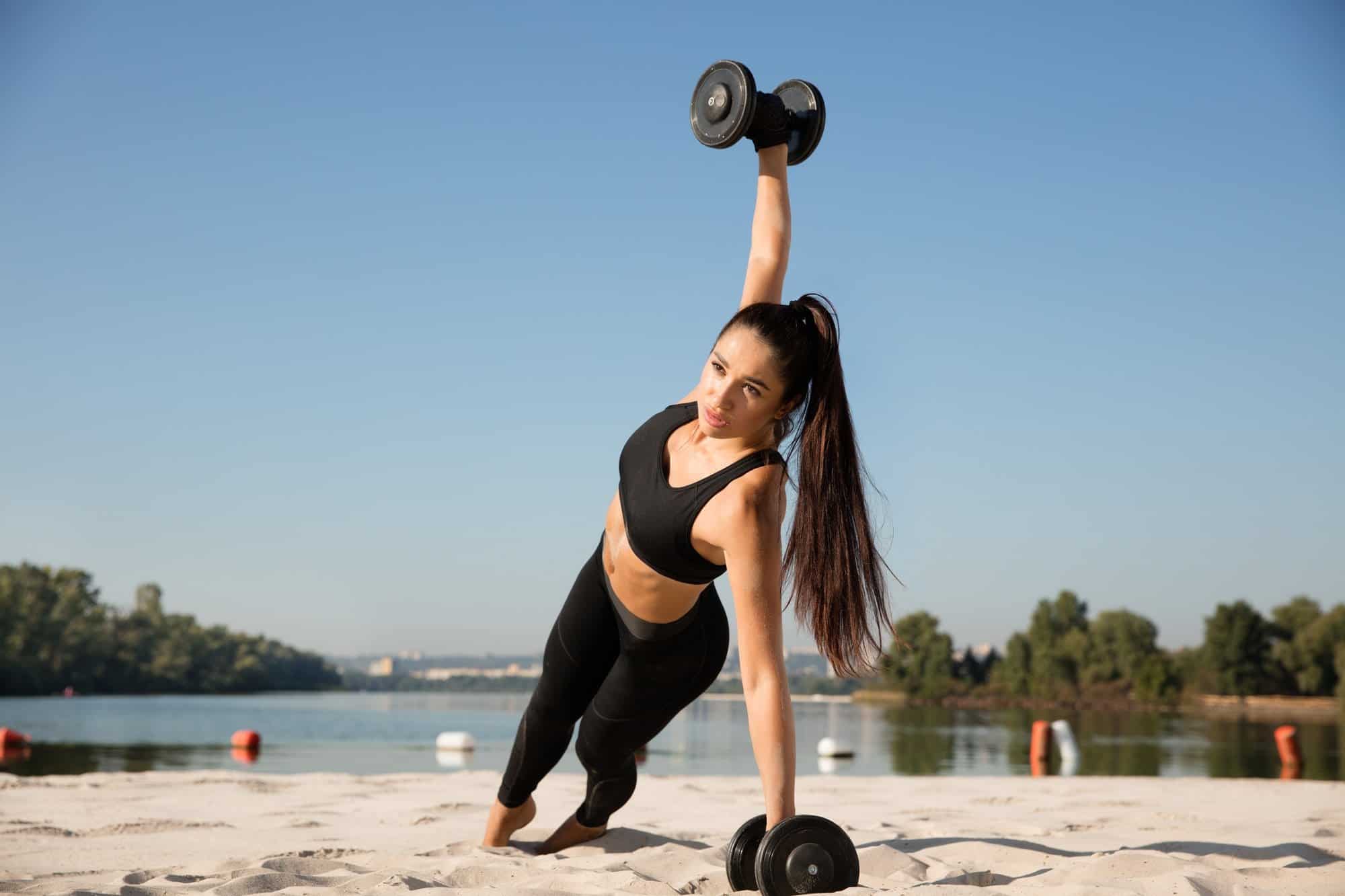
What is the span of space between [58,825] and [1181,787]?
5602 millimetres

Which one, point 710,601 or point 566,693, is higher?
point 710,601

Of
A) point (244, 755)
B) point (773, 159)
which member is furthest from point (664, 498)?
point (244, 755)

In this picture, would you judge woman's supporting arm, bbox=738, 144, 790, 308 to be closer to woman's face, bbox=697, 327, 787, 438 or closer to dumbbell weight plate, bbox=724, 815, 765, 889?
woman's face, bbox=697, 327, 787, 438

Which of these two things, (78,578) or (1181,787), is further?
(78,578)

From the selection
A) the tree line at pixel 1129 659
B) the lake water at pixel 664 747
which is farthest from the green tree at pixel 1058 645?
the lake water at pixel 664 747

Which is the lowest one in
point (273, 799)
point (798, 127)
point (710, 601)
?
point (273, 799)

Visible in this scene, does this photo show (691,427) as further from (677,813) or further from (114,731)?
(114,731)

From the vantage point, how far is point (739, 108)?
2.95 metres

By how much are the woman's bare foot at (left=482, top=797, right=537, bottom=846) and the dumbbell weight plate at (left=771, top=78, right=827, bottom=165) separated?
2.28 m

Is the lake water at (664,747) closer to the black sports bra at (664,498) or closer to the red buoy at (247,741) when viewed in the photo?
the red buoy at (247,741)

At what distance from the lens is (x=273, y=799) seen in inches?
187

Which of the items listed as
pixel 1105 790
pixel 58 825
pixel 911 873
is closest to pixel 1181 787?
pixel 1105 790

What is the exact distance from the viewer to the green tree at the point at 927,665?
5534 cm

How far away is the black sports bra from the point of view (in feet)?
8.38
